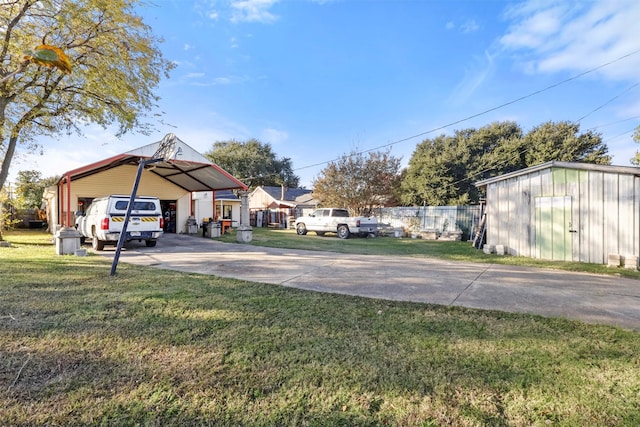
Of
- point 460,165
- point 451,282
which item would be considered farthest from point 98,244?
point 460,165

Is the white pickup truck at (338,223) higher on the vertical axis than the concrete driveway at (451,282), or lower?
higher

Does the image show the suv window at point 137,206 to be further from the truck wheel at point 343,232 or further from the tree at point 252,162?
the tree at point 252,162

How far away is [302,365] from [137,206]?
10.5 meters

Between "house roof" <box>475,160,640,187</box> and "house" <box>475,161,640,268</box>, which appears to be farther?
"house" <box>475,161,640,268</box>

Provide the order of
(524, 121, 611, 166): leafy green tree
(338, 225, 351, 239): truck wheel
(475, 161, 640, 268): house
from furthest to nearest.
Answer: (524, 121, 611, 166): leafy green tree
(338, 225, 351, 239): truck wheel
(475, 161, 640, 268): house

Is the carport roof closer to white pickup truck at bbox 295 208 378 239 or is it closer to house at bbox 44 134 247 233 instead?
house at bbox 44 134 247 233

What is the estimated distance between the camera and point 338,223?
58.5 feet

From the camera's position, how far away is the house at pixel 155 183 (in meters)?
13.1

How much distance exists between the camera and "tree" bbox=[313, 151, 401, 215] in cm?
2330

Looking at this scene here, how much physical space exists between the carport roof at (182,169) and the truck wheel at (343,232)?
20.2 ft

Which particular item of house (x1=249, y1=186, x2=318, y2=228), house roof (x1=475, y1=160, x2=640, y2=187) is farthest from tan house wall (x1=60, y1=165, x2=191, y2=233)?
house roof (x1=475, y1=160, x2=640, y2=187)

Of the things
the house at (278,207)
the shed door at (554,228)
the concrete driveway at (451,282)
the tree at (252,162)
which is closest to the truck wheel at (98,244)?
the concrete driveway at (451,282)

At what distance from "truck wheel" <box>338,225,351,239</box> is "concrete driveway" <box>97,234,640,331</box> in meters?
8.62

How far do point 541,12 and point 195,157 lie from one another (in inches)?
518
